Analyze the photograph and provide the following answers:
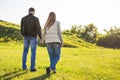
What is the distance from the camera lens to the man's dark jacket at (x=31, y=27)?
1372cm

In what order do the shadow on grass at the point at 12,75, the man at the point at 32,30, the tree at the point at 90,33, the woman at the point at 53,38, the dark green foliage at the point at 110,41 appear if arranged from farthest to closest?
the tree at the point at 90,33 < the dark green foliage at the point at 110,41 < the man at the point at 32,30 < the woman at the point at 53,38 < the shadow on grass at the point at 12,75

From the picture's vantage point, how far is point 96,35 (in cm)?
13975

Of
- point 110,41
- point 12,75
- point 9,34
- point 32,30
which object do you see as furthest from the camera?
point 110,41

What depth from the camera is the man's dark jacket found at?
13.7 meters

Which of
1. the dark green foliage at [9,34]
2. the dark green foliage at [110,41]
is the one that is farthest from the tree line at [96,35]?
the dark green foliage at [9,34]

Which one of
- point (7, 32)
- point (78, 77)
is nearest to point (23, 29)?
point (78, 77)

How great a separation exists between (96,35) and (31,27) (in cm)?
12724

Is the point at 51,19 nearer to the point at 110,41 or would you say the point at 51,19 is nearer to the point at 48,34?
the point at 48,34

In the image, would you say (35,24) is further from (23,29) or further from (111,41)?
(111,41)

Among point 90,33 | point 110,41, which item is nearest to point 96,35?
point 90,33

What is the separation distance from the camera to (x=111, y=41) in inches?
4702

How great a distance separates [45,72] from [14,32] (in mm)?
51168

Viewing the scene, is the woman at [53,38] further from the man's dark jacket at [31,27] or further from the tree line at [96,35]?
the tree line at [96,35]

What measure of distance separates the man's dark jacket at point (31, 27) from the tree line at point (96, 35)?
92002mm
